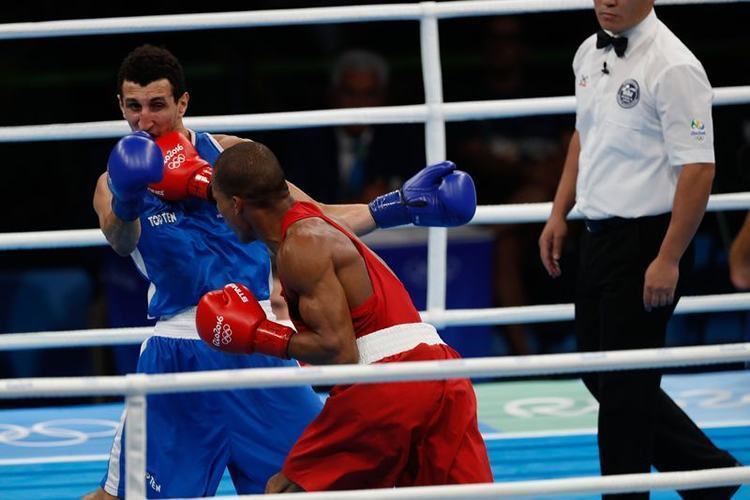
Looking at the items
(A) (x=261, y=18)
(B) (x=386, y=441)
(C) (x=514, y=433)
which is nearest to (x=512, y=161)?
(C) (x=514, y=433)

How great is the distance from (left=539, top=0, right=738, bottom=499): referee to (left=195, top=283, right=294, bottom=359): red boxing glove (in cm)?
84

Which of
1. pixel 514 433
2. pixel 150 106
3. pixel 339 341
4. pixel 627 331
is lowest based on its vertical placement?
pixel 514 433

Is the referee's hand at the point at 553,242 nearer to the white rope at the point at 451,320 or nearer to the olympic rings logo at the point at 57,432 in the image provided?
the white rope at the point at 451,320

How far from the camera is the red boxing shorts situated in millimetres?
2625

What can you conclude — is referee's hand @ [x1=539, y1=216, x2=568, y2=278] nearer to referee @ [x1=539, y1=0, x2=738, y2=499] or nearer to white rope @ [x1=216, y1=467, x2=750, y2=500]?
referee @ [x1=539, y1=0, x2=738, y2=499]

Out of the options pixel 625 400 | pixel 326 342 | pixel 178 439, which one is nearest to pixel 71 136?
pixel 178 439

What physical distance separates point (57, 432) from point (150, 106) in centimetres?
132

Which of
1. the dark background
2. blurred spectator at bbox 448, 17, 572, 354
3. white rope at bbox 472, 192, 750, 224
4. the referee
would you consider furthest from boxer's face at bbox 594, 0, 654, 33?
blurred spectator at bbox 448, 17, 572, 354

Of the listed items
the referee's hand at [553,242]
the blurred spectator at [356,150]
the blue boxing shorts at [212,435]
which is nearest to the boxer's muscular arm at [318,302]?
the blue boxing shorts at [212,435]

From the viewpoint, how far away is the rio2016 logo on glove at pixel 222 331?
260 cm

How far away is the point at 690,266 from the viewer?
3084 millimetres

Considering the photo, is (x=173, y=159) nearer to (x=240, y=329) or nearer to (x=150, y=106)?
(x=150, y=106)

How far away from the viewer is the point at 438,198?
9.62 ft

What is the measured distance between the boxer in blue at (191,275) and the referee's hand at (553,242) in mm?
447
